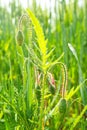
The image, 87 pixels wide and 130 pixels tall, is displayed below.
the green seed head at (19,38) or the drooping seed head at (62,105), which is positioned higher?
the green seed head at (19,38)

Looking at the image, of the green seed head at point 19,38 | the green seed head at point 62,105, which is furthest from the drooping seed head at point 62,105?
the green seed head at point 19,38

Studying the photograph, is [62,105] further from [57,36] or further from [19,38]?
[57,36]

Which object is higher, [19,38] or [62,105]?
[19,38]

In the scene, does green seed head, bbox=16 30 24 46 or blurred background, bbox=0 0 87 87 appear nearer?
green seed head, bbox=16 30 24 46

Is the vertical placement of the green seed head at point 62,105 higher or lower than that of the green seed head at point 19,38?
lower

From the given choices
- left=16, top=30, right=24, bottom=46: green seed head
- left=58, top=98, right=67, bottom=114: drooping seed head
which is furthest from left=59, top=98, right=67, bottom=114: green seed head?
left=16, top=30, right=24, bottom=46: green seed head

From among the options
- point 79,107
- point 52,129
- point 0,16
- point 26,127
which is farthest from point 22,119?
point 0,16

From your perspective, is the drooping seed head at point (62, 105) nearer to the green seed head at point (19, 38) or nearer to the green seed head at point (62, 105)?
the green seed head at point (62, 105)

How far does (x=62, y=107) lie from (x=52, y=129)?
157 mm

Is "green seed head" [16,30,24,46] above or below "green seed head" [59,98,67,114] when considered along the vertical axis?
Answer: above

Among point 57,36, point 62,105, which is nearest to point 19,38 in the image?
point 62,105

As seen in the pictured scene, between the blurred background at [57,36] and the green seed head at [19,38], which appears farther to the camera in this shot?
the blurred background at [57,36]

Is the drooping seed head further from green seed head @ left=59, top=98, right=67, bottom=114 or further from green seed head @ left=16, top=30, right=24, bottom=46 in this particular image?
green seed head @ left=16, top=30, right=24, bottom=46

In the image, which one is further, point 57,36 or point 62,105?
point 57,36
